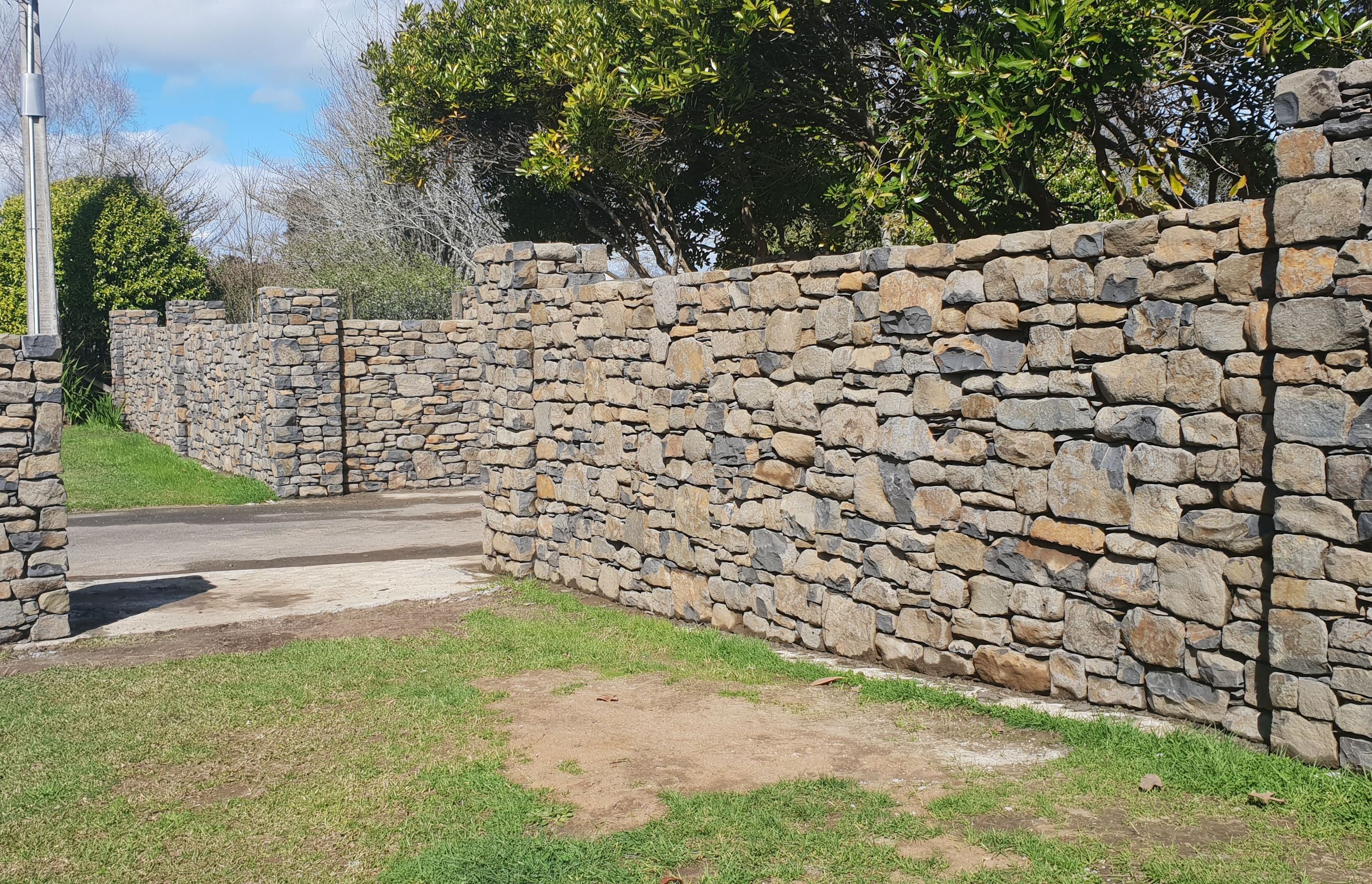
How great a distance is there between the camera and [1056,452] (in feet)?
19.9

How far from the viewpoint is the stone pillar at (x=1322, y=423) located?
474 cm

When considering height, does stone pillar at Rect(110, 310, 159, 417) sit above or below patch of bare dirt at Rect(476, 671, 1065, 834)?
above

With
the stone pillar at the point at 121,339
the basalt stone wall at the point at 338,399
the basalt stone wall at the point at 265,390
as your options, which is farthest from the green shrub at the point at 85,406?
the basalt stone wall at the point at 338,399

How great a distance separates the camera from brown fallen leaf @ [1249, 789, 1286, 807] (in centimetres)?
467

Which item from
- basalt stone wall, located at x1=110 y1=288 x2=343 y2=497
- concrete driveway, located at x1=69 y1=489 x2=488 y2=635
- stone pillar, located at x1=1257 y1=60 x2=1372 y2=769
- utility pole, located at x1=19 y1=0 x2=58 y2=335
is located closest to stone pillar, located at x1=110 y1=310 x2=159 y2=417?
basalt stone wall, located at x1=110 y1=288 x2=343 y2=497

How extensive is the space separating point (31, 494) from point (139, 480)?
11175 mm

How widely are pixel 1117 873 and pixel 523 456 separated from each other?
23.8ft

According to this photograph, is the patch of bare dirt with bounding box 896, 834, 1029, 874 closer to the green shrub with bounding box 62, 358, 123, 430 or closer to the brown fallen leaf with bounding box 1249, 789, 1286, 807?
the brown fallen leaf with bounding box 1249, 789, 1286, 807

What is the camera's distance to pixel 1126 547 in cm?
571

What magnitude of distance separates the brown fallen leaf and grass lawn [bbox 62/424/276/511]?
15.3m

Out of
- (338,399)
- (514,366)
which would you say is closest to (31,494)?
(514,366)

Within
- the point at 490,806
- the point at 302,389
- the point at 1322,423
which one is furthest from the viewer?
the point at 302,389

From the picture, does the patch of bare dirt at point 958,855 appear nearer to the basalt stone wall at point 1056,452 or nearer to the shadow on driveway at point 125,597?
the basalt stone wall at point 1056,452

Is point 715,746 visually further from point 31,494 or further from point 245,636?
point 31,494
